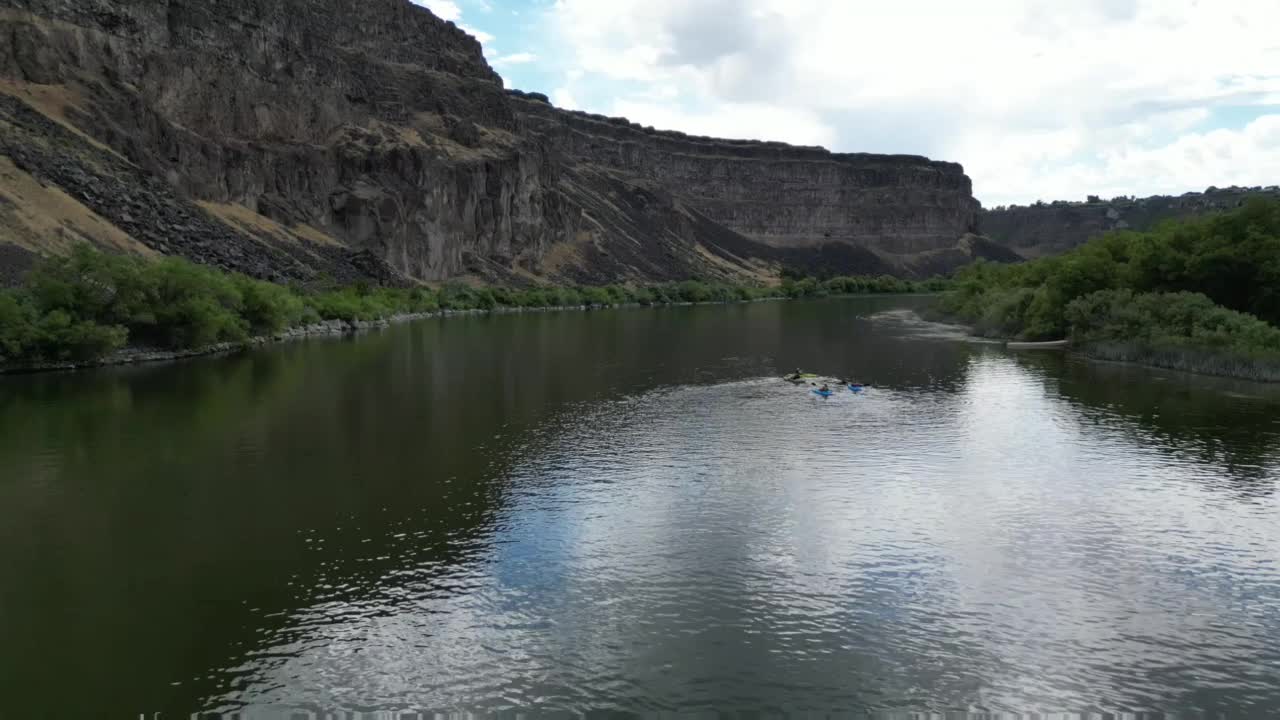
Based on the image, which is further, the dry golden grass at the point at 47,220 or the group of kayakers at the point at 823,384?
the dry golden grass at the point at 47,220

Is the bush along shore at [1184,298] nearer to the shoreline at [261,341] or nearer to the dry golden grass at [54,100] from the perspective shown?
the shoreline at [261,341]

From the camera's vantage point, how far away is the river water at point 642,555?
1391 cm

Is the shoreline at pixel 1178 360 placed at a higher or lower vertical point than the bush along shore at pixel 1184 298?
lower

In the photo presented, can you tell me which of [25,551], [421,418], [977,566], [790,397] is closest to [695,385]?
[790,397]

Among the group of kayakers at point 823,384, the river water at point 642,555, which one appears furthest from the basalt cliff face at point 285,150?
the group of kayakers at point 823,384

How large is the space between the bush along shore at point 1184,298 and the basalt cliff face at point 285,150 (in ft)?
219

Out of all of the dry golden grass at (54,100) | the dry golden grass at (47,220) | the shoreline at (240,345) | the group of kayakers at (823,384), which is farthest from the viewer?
the dry golden grass at (54,100)

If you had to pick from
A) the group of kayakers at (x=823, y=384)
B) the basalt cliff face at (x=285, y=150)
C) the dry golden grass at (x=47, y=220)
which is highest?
the basalt cliff face at (x=285, y=150)

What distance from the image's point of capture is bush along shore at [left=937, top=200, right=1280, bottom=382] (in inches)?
1718

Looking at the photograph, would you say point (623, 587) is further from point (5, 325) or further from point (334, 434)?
point (5, 325)

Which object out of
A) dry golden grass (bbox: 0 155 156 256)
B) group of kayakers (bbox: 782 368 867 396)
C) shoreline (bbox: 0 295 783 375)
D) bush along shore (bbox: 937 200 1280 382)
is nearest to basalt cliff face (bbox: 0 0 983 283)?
dry golden grass (bbox: 0 155 156 256)

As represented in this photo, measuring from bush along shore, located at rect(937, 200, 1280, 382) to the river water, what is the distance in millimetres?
4986

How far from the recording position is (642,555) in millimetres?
19375

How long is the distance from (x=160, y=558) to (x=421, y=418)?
663 inches
